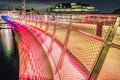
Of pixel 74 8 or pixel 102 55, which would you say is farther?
pixel 74 8

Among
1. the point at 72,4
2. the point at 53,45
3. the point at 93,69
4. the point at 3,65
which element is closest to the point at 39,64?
the point at 53,45

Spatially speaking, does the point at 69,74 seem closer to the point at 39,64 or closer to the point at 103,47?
the point at 103,47

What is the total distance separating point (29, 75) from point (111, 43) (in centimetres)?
766

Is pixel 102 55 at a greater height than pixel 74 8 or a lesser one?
greater

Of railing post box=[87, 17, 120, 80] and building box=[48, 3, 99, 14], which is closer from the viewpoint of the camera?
railing post box=[87, 17, 120, 80]

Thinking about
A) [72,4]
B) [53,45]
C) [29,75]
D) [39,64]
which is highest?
[53,45]

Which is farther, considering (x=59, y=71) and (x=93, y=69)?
(x=59, y=71)

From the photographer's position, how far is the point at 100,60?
2.48m

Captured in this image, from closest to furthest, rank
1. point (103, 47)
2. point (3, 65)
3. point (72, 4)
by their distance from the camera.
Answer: point (103, 47) → point (3, 65) → point (72, 4)

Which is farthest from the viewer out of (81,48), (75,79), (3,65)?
(3,65)

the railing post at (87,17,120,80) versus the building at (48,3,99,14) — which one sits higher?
the railing post at (87,17,120,80)

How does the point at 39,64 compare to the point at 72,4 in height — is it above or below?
Answer: above

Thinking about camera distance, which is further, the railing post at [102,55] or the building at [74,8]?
the building at [74,8]

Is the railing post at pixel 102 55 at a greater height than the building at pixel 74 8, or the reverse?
the railing post at pixel 102 55
